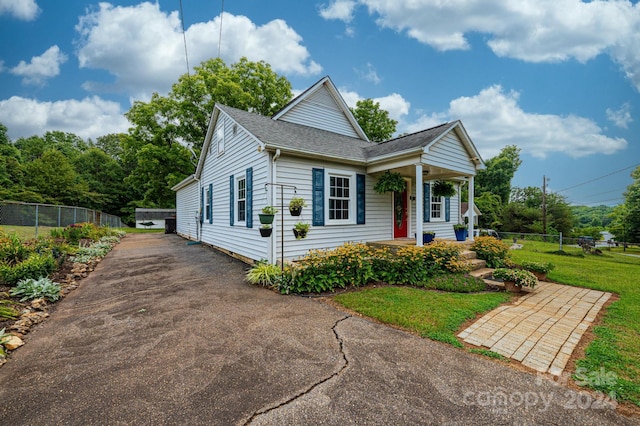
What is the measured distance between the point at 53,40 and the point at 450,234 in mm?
21097

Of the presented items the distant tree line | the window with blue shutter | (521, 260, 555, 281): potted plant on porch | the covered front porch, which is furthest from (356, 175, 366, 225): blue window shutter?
the distant tree line

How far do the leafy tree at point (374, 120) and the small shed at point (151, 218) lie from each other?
70.7 feet

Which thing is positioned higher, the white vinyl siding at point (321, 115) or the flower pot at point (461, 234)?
the white vinyl siding at point (321, 115)

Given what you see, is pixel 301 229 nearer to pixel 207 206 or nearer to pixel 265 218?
pixel 265 218

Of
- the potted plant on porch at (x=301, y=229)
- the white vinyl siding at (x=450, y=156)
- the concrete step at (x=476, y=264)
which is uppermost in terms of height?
the white vinyl siding at (x=450, y=156)

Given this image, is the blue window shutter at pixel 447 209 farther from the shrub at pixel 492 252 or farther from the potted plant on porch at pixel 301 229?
the potted plant on porch at pixel 301 229

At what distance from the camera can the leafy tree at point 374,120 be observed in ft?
72.9

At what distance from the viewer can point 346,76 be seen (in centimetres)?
1375

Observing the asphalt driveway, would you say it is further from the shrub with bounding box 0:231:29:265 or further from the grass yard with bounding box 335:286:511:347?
the shrub with bounding box 0:231:29:265

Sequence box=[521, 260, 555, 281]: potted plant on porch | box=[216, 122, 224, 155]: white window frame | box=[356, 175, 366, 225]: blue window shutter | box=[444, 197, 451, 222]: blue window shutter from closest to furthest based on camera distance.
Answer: box=[521, 260, 555, 281]: potted plant on porch, box=[356, 175, 366, 225]: blue window shutter, box=[216, 122, 224, 155]: white window frame, box=[444, 197, 451, 222]: blue window shutter

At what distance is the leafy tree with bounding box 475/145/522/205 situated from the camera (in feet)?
118

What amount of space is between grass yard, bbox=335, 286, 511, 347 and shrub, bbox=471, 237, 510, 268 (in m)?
2.41

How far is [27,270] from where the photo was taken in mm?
5262

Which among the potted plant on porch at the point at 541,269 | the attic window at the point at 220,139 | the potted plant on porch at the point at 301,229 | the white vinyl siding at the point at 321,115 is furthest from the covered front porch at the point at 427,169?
the attic window at the point at 220,139
